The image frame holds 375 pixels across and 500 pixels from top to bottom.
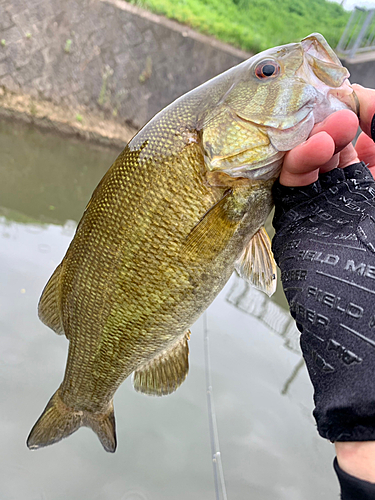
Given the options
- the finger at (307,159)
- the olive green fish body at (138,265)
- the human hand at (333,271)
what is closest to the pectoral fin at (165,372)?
the olive green fish body at (138,265)

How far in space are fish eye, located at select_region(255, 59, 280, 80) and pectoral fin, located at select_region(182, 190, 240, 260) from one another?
0.46 meters

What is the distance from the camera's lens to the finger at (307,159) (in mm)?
1182

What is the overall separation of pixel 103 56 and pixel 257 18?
605cm

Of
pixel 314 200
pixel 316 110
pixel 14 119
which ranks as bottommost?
pixel 14 119

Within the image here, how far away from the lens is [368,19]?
34.2 ft

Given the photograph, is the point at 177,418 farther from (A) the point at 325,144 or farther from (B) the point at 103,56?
(B) the point at 103,56

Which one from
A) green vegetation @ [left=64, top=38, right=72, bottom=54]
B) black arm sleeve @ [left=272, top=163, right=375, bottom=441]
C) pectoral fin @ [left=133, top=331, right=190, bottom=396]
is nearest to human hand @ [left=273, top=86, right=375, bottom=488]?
black arm sleeve @ [left=272, top=163, right=375, bottom=441]

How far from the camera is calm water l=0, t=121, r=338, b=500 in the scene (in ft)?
8.36

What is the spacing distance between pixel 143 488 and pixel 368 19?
12.5m

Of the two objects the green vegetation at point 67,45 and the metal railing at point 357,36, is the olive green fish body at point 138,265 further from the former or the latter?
the metal railing at point 357,36

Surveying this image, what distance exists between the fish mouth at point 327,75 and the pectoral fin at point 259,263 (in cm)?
54

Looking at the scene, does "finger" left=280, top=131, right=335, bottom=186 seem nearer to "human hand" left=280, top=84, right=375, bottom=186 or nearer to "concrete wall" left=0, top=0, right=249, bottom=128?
"human hand" left=280, top=84, right=375, bottom=186

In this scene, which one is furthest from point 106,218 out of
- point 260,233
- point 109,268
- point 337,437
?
point 337,437

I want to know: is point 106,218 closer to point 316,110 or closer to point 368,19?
point 316,110
